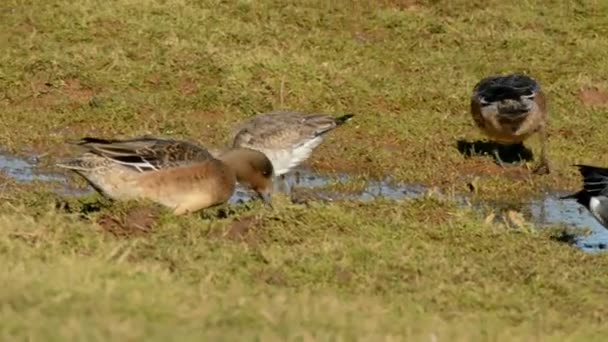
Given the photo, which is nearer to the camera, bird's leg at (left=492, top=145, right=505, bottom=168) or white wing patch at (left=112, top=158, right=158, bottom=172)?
white wing patch at (left=112, top=158, right=158, bottom=172)

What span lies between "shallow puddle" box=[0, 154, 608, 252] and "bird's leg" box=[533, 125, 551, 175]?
1.65ft

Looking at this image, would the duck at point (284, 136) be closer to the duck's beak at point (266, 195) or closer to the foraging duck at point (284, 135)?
the foraging duck at point (284, 135)

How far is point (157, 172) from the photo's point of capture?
27.0 ft

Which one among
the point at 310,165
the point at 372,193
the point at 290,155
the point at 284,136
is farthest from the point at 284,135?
the point at 310,165

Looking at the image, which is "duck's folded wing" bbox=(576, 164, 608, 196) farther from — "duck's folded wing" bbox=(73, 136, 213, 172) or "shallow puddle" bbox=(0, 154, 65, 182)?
"shallow puddle" bbox=(0, 154, 65, 182)

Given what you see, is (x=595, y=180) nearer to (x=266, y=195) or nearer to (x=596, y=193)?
(x=596, y=193)

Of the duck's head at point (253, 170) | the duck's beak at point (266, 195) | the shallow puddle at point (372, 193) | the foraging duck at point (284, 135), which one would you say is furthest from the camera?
the foraging duck at point (284, 135)

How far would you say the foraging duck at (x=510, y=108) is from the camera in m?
12.8

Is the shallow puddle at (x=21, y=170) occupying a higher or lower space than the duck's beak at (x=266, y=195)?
lower

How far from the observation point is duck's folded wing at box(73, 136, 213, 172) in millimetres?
8266

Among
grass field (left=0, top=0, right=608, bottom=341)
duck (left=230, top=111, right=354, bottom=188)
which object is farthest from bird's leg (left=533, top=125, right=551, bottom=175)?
duck (left=230, top=111, right=354, bottom=188)

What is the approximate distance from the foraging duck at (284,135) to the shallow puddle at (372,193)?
21 centimetres

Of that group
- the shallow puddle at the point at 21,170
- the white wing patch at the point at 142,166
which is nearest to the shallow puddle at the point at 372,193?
the shallow puddle at the point at 21,170

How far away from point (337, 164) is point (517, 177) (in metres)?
1.48
